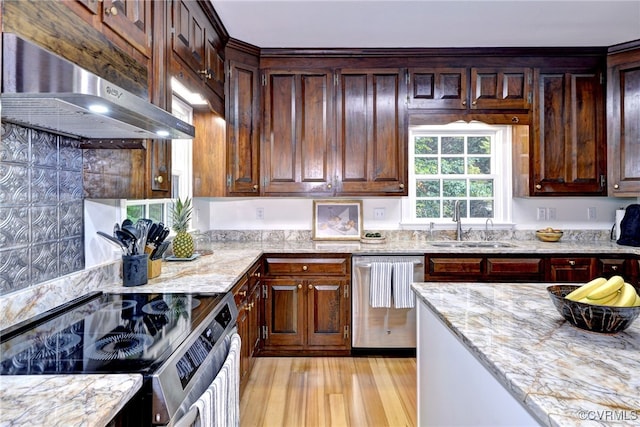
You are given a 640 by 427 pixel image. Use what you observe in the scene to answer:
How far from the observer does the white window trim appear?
341 centimetres

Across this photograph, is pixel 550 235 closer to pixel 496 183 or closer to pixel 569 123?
pixel 496 183

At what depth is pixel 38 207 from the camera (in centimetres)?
138

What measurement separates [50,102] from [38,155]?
52 centimetres

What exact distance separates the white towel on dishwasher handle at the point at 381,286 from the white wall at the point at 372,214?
0.70 m

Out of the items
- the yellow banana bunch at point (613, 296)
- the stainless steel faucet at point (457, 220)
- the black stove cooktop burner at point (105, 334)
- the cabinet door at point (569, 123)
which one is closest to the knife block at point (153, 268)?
the black stove cooktop burner at point (105, 334)

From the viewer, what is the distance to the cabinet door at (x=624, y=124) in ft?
9.72

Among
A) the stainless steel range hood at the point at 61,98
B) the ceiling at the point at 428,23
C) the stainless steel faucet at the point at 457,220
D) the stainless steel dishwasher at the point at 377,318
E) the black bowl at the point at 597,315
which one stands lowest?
the stainless steel dishwasher at the point at 377,318

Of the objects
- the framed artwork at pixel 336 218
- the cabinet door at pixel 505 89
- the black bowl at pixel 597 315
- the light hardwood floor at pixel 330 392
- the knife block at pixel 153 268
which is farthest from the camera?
the framed artwork at pixel 336 218

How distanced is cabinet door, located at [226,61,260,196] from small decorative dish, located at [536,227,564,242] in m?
2.60

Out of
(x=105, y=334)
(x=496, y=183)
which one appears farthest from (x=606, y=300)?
(x=496, y=183)

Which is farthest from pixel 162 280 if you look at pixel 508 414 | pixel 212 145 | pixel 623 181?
pixel 623 181

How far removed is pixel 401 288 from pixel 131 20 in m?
2.36

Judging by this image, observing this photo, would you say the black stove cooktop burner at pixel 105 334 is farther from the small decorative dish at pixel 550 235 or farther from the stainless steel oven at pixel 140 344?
the small decorative dish at pixel 550 235

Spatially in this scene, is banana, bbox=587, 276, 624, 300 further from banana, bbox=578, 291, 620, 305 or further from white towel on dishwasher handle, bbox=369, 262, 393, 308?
white towel on dishwasher handle, bbox=369, 262, 393, 308
